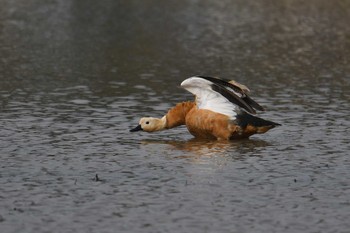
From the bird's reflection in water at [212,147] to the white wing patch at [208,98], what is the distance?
51cm

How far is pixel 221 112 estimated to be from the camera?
16.0 metres

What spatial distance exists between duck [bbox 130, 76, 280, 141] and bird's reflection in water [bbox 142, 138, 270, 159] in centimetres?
16

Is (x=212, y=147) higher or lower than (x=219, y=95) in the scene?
lower

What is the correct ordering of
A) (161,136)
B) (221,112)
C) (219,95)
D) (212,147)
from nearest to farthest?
(212,147) → (221,112) → (219,95) → (161,136)

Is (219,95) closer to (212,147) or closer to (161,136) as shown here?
(212,147)

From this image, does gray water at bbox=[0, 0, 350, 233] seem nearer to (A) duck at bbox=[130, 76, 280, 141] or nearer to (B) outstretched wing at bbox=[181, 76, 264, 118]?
(A) duck at bbox=[130, 76, 280, 141]

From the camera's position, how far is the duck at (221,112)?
15.9 m

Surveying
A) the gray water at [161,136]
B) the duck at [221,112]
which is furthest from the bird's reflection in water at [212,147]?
the duck at [221,112]

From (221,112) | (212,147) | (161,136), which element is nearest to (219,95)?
(221,112)

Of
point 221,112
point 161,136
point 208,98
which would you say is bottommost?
point 161,136

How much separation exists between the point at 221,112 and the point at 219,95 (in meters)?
0.30

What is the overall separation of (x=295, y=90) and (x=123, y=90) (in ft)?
12.7

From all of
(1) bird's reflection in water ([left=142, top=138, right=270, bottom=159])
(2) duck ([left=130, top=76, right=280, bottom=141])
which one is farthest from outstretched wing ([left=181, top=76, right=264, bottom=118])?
(1) bird's reflection in water ([left=142, top=138, right=270, bottom=159])

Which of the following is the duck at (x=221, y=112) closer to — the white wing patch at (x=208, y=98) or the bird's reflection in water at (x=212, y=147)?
the white wing patch at (x=208, y=98)
